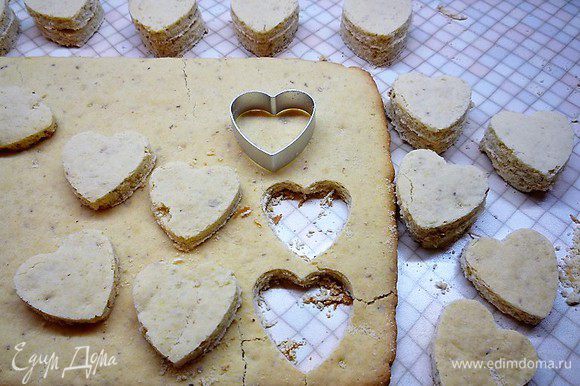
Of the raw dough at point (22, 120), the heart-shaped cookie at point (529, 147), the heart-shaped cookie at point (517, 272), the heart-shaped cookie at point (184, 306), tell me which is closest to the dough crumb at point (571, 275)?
the heart-shaped cookie at point (517, 272)

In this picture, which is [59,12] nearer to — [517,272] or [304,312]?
[304,312]

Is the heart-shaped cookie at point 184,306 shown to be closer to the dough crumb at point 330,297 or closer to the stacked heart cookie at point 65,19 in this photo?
the dough crumb at point 330,297

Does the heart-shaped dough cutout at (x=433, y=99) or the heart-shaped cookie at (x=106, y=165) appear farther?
the heart-shaped dough cutout at (x=433, y=99)

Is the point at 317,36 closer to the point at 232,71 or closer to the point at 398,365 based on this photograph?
the point at 232,71

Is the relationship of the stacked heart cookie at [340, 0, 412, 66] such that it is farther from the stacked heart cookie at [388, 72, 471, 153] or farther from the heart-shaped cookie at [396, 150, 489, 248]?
the heart-shaped cookie at [396, 150, 489, 248]

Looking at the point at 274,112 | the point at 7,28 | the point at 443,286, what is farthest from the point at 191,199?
the point at 7,28
